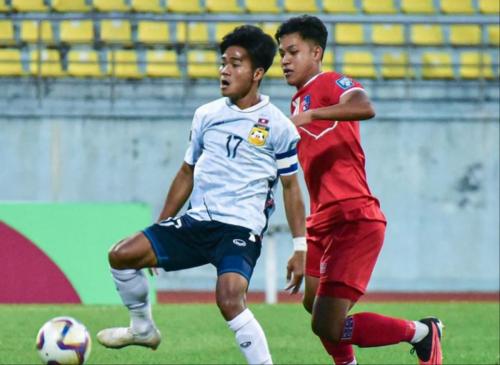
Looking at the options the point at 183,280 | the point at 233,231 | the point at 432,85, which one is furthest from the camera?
the point at 432,85

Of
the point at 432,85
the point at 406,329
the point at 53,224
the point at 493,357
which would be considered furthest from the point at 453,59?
the point at 406,329

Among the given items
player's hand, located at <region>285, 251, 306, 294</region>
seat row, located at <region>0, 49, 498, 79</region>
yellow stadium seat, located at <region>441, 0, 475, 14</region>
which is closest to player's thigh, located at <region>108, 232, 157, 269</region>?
player's hand, located at <region>285, 251, 306, 294</region>

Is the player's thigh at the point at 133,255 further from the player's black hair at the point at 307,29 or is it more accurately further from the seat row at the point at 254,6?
the seat row at the point at 254,6

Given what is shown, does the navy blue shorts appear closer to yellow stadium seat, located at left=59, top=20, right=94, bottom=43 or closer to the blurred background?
the blurred background

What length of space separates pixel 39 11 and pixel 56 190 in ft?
12.5

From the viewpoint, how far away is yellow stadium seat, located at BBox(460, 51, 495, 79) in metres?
17.7

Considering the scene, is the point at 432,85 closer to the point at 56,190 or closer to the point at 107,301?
the point at 56,190

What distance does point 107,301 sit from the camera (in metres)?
13.1

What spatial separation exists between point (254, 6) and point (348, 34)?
1595 mm

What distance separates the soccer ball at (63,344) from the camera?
6352mm

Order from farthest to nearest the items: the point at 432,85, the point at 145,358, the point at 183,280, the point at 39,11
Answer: the point at 39,11, the point at 432,85, the point at 183,280, the point at 145,358

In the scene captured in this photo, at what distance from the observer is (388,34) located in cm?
1866

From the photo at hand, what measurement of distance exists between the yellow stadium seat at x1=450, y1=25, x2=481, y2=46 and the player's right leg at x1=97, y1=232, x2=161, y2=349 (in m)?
12.8

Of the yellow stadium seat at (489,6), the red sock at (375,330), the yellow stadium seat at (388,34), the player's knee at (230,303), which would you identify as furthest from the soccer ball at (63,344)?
the yellow stadium seat at (489,6)
